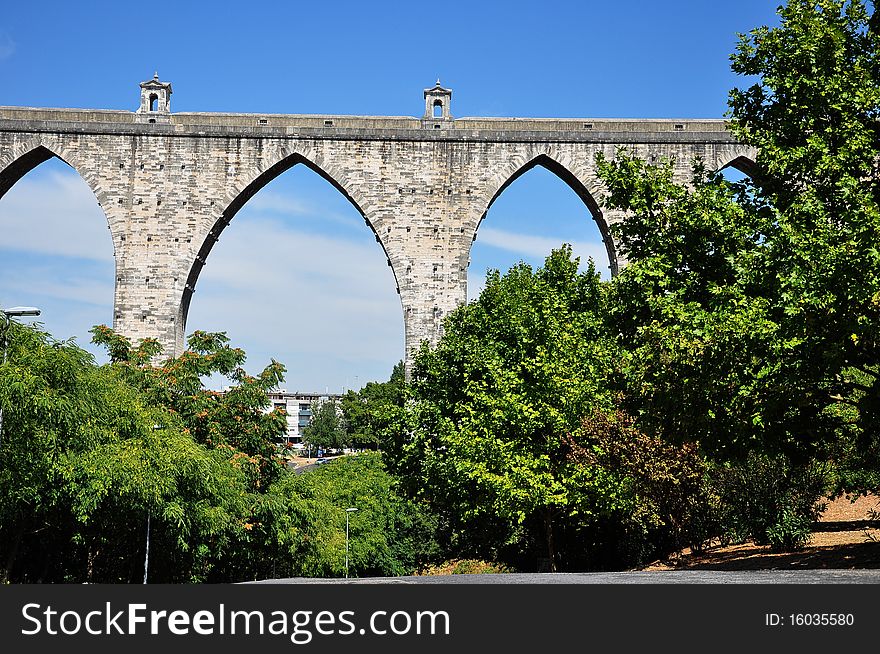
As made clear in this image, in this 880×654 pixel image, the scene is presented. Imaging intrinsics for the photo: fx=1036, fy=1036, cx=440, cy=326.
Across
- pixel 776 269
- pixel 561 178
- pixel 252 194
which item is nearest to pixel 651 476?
pixel 776 269

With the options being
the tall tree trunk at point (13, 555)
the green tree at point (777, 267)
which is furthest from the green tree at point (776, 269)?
the tall tree trunk at point (13, 555)

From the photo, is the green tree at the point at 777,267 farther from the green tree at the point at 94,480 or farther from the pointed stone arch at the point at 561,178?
the pointed stone arch at the point at 561,178

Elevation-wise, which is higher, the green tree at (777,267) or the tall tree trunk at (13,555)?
the green tree at (777,267)

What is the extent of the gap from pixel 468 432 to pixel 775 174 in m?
9.44

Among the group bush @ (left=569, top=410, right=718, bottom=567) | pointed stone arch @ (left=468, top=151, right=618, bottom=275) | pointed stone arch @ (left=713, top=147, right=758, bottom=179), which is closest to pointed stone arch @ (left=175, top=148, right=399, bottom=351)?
pointed stone arch @ (left=468, top=151, right=618, bottom=275)

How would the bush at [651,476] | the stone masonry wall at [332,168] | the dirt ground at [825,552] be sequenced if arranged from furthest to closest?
the stone masonry wall at [332,168] → the bush at [651,476] → the dirt ground at [825,552]

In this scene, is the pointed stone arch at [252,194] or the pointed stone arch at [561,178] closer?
the pointed stone arch at [561,178]

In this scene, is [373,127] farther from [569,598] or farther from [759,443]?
[569,598]

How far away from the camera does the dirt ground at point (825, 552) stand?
1294cm

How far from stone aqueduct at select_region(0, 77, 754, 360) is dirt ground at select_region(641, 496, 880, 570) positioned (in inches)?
519

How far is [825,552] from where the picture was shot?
14.5m

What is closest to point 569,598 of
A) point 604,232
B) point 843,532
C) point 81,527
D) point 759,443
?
point 759,443

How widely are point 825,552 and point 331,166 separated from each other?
2189cm

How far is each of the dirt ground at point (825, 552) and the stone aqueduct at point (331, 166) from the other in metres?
13.2
